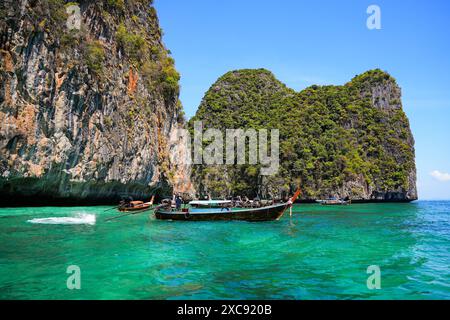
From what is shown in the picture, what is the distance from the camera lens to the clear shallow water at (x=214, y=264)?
22.3ft

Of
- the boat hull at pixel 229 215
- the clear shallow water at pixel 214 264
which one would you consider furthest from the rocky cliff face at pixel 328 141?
the clear shallow water at pixel 214 264

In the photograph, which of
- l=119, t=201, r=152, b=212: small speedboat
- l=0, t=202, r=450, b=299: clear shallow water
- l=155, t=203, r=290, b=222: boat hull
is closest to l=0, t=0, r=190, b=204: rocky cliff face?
l=119, t=201, r=152, b=212: small speedboat

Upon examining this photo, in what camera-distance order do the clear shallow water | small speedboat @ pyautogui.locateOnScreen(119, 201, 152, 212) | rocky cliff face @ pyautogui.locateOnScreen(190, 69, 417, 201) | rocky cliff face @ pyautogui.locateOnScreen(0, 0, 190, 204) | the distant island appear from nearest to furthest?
the clear shallow water, rocky cliff face @ pyautogui.locateOnScreen(0, 0, 190, 204), the distant island, small speedboat @ pyautogui.locateOnScreen(119, 201, 152, 212), rocky cliff face @ pyautogui.locateOnScreen(190, 69, 417, 201)

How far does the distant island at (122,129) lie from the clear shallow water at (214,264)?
10.9 meters

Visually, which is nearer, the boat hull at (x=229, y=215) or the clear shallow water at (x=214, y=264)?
the clear shallow water at (x=214, y=264)

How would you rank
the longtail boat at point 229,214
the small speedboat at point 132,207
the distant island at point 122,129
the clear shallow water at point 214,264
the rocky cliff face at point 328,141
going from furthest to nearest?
the rocky cliff face at point 328,141 < the small speedboat at point 132,207 < the distant island at point 122,129 < the longtail boat at point 229,214 < the clear shallow water at point 214,264

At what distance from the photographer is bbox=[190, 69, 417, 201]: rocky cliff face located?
63.6 meters

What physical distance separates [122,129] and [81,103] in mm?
5612

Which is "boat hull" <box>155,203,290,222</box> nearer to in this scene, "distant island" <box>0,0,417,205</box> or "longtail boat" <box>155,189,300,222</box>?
"longtail boat" <box>155,189,300,222</box>

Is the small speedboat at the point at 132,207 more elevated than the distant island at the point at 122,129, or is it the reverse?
the distant island at the point at 122,129

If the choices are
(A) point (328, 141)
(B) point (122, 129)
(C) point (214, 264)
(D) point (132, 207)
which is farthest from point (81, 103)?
(A) point (328, 141)

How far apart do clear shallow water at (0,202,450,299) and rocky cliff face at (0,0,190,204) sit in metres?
10.0

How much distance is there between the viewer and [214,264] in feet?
29.9

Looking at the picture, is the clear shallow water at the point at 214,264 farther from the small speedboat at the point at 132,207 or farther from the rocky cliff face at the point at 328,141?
the rocky cliff face at the point at 328,141
